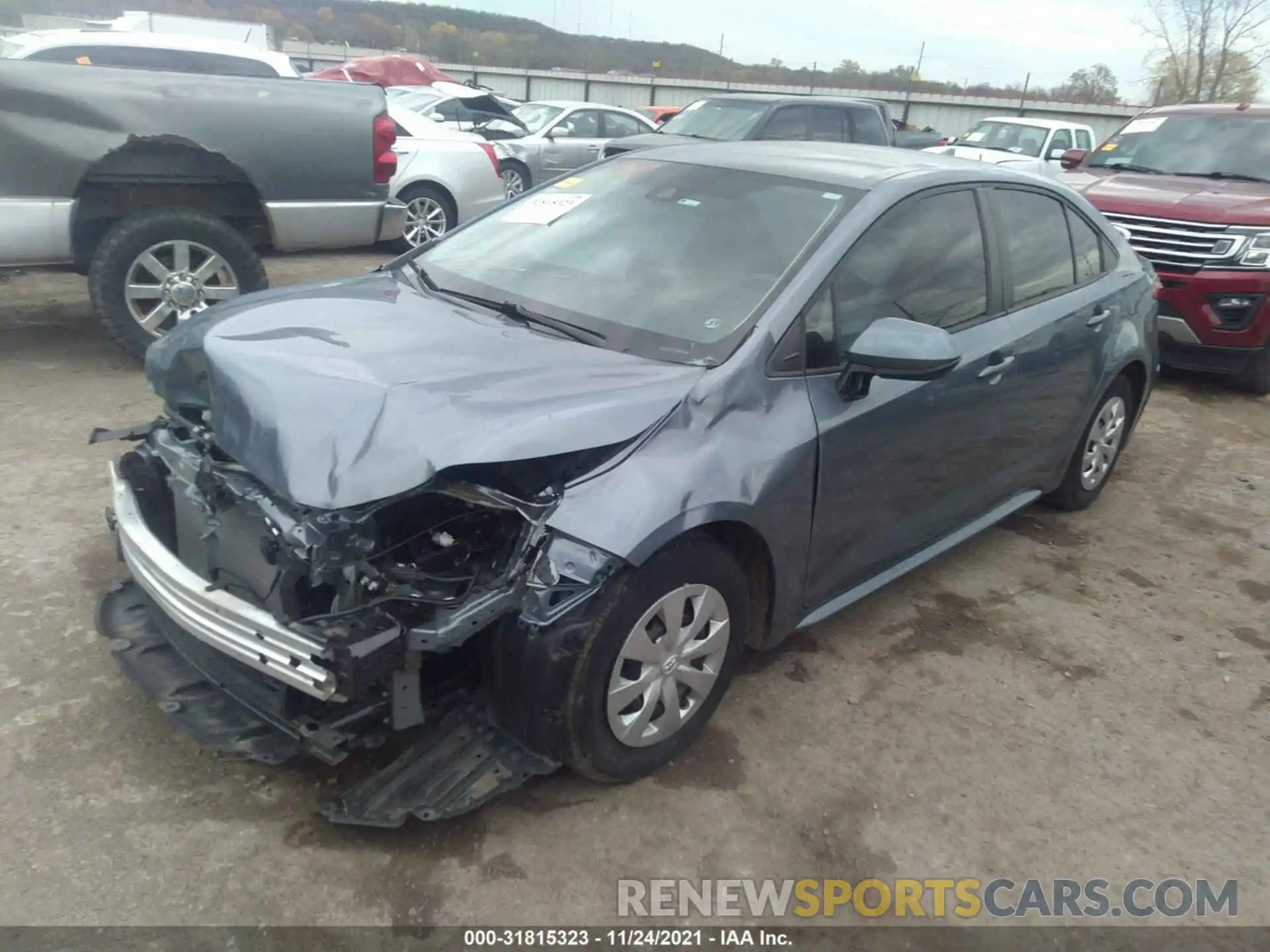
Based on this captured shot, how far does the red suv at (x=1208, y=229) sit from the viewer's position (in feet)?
21.9

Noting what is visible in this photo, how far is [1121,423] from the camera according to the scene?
16.2 feet

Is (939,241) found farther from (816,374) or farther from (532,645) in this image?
(532,645)

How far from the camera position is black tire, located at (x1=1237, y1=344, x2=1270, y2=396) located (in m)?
7.04

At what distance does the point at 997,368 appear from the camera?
359 centimetres

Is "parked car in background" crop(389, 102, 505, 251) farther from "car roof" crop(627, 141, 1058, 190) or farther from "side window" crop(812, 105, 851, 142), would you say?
"car roof" crop(627, 141, 1058, 190)

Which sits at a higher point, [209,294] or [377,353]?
[377,353]

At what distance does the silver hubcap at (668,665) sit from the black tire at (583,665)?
0.11ft

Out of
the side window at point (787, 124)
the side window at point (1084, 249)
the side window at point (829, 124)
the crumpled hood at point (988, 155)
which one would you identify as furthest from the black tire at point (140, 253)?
the crumpled hood at point (988, 155)

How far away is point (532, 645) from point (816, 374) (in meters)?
1.24

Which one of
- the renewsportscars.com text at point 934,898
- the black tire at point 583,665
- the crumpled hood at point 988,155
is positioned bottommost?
the renewsportscars.com text at point 934,898

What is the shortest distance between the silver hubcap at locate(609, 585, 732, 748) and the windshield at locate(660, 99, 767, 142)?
8365 mm

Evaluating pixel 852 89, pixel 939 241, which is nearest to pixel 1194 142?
pixel 939 241

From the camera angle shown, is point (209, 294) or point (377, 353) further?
point (209, 294)

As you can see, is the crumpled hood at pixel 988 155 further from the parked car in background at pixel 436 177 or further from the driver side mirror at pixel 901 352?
the driver side mirror at pixel 901 352
